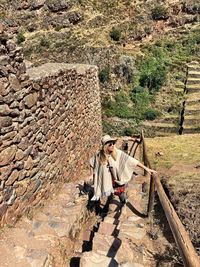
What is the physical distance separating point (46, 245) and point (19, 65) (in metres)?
2.35

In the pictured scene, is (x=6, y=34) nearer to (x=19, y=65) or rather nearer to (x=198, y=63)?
(x=19, y=65)

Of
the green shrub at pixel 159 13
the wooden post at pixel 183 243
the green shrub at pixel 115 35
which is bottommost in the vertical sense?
the green shrub at pixel 115 35

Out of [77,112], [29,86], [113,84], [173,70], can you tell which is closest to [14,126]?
[29,86]

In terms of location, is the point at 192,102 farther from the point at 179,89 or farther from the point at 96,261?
the point at 96,261

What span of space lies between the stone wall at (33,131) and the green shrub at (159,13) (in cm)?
2420

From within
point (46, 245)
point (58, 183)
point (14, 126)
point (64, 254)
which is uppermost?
point (14, 126)

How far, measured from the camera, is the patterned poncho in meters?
5.59

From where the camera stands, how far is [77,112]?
892 centimetres

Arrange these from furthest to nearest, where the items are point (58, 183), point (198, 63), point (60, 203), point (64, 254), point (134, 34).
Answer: point (134, 34), point (198, 63), point (58, 183), point (60, 203), point (64, 254)

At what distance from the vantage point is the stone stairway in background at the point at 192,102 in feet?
64.7

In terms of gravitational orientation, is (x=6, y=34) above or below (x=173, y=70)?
above

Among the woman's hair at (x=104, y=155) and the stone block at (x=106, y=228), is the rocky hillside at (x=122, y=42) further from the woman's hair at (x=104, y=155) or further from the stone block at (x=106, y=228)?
the stone block at (x=106, y=228)

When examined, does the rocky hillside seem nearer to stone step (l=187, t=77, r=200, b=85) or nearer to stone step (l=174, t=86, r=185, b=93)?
stone step (l=174, t=86, r=185, b=93)

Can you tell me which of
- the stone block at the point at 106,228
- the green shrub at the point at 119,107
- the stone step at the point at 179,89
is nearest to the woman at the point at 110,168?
the stone block at the point at 106,228
